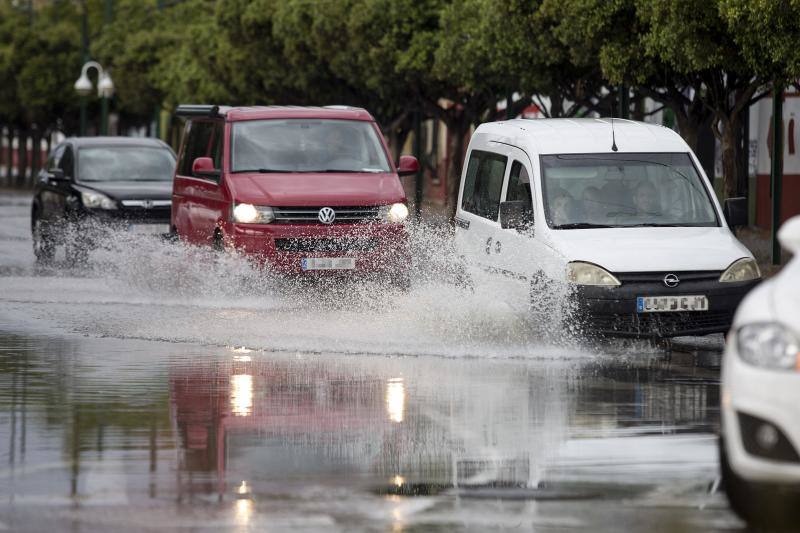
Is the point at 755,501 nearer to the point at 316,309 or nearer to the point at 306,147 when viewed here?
the point at 316,309

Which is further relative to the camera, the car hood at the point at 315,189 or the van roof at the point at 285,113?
the van roof at the point at 285,113

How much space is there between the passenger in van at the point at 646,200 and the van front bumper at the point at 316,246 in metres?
4.01

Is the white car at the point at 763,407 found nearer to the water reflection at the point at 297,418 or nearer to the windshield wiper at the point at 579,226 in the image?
the water reflection at the point at 297,418

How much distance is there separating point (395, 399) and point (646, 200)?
15.2 feet

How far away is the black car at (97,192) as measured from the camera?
2419 centimetres

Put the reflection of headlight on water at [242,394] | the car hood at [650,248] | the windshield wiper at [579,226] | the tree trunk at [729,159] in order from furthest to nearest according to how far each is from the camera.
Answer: the tree trunk at [729,159], the windshield wiper at [579,226], the car hood at [650,248], the reflection of headlight on water at [242,394]

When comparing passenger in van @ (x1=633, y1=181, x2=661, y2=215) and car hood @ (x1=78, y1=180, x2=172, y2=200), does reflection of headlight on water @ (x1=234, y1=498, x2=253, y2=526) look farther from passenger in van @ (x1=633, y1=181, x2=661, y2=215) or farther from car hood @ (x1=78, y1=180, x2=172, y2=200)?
car hood @ (x1=78, y1=180, x2=172, y2=200)

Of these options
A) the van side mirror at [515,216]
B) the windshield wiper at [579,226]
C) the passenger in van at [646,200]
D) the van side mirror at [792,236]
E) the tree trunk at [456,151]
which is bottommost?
the van side mirror at [792,236]

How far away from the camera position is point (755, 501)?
286 inches

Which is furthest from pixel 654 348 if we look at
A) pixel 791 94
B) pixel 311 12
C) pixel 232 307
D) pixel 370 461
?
pixel 311 12

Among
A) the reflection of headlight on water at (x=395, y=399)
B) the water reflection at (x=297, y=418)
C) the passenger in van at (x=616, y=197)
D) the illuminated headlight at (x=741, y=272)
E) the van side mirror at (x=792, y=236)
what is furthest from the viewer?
the passenger in van at (x=616, y=197)

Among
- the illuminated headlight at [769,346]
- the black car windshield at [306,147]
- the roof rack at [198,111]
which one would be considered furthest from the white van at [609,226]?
the illuminated headlight at [769,346]

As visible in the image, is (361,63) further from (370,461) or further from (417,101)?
(370,461)

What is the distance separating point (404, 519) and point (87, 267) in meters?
17.4
